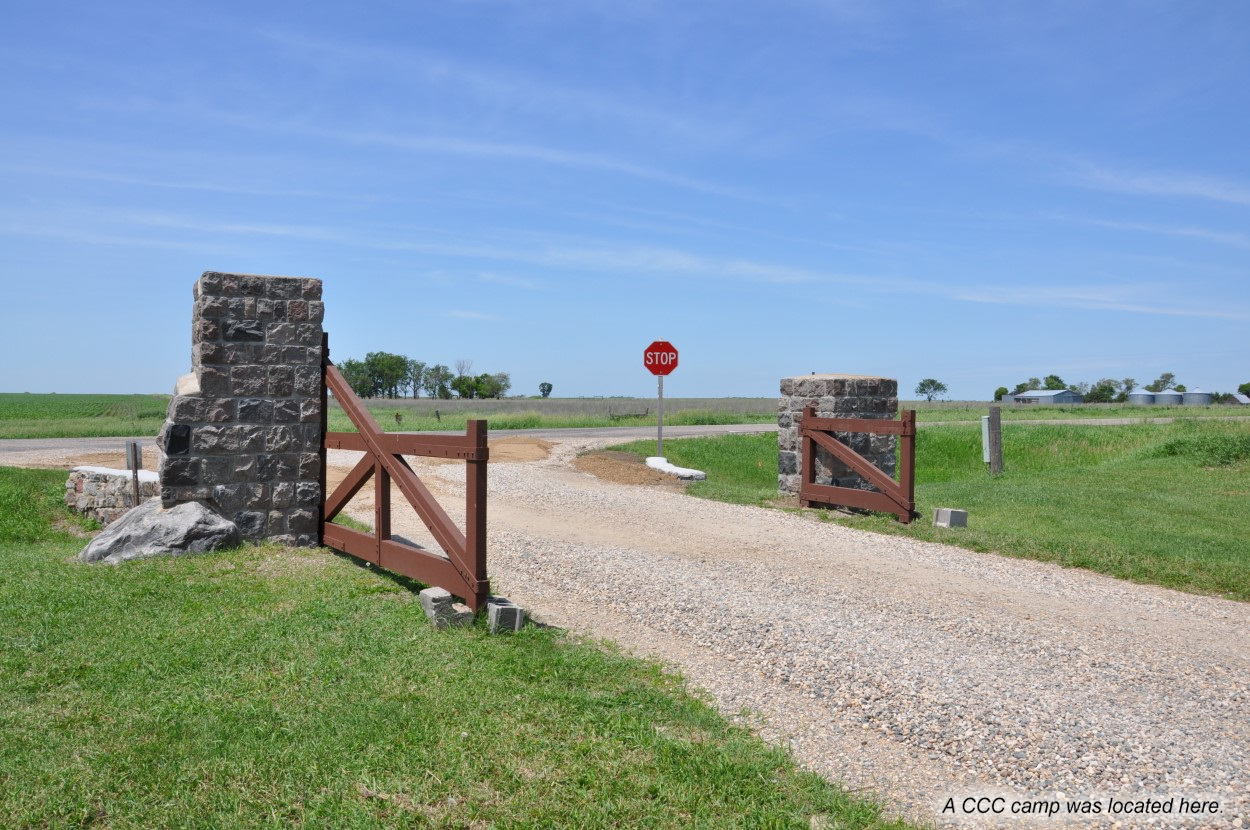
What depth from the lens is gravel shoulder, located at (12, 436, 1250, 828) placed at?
4219 mm

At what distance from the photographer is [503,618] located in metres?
6.22

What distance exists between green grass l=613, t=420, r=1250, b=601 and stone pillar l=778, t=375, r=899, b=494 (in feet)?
2.56

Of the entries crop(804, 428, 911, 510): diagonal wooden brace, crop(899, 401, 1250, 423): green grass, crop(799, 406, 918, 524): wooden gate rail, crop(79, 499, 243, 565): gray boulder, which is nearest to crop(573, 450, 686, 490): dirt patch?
crop(799, 406, 918, 524): wooden gate rail

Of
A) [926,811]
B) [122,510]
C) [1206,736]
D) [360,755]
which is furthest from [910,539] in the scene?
[122,510]

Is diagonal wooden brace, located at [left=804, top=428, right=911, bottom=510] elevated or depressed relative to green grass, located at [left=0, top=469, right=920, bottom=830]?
elevated

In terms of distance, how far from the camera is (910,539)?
1087 centimetres

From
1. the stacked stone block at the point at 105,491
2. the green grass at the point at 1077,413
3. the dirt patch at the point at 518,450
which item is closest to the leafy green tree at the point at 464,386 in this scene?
the green grass at the point at 1077,413

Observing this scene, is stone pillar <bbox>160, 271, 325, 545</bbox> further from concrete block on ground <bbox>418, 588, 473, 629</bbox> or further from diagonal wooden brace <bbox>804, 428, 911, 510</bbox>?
diagonal wooden brace <bbox>804, 428, 911, 510</bbox>

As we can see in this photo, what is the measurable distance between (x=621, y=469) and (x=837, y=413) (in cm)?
577

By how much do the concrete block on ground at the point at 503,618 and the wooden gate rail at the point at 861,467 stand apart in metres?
6.50

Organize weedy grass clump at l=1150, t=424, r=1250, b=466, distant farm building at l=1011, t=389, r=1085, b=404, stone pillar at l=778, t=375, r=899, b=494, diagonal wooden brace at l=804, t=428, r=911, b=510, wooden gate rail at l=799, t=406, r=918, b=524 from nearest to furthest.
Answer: wooden gate rail at l=799, t=406, r=918, b=524
diagonal wooden brace at l=804, t=428, r=911, b=510
stone pillar at l=778, t=375, r=899, b=494
weedy grass clump at l=1150, t=424, r=1250, b=466
distant farm building at l=1011, t=389, r=1085, b=404

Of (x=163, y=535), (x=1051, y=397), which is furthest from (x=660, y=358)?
(x=1051, y=397)

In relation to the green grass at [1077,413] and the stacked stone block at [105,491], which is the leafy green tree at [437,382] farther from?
the stacked stone block at [105,491]

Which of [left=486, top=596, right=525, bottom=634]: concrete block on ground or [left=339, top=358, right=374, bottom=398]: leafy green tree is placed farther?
[left=339, top=358, right=374, bottom=398]: leafy green tree
